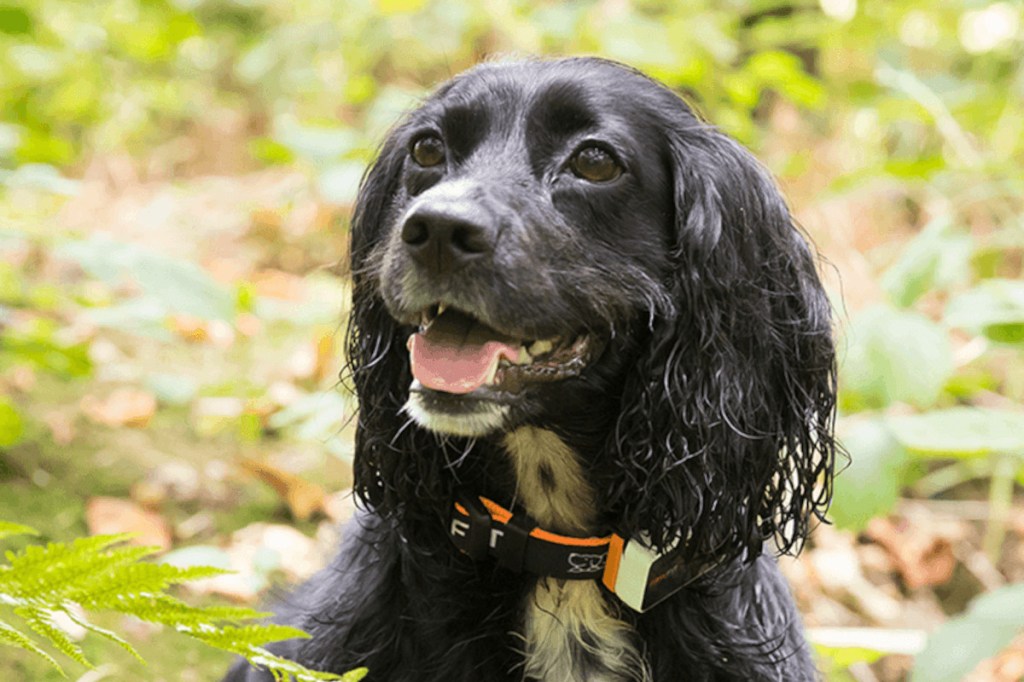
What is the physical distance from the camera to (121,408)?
5.03 metres

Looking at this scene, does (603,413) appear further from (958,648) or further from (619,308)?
(958,648)

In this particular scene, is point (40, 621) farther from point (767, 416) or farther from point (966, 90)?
point (966, 90)

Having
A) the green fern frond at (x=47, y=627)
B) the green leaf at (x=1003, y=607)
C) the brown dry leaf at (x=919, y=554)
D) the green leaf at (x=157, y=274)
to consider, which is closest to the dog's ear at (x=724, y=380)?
the green leaf at (x=1003, y=607)

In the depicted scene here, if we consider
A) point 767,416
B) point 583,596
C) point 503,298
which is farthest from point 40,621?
point 767,416

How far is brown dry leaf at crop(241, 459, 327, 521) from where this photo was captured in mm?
4637

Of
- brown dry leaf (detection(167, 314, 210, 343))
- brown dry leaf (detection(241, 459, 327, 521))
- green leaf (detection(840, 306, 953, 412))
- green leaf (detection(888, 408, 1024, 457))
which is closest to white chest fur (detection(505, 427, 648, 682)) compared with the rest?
green leaf (detection(888, 408, 1024, 457))

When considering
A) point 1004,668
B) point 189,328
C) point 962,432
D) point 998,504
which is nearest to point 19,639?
point 962,432

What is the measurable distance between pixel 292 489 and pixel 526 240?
2450 mm

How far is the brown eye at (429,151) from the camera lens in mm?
2969

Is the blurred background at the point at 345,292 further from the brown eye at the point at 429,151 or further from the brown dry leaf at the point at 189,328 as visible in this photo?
the brown eye at the point at 429,151

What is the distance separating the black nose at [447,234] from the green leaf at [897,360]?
1796mm

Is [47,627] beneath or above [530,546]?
above

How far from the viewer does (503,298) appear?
98.5 inches

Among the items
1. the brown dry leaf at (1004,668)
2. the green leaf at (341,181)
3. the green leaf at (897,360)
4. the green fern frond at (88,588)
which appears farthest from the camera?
the green leaf at (341,181)
